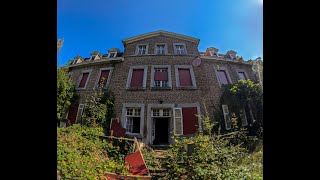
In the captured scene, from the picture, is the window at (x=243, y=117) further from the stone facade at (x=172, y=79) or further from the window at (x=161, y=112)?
the window at (x=161, y=112)

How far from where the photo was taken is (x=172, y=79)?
2.39 metres

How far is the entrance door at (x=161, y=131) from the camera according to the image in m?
2.41

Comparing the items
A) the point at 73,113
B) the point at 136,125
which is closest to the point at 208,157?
the point at 136,125

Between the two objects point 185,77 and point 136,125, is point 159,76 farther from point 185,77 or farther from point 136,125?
point 136,125

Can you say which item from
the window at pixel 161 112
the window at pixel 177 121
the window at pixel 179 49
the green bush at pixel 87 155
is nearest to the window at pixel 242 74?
the window at pixel 179 49

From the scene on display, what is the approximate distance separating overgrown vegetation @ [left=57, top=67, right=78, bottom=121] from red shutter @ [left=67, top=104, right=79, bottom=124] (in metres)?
0.07

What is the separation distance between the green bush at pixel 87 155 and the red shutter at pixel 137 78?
2.18ft

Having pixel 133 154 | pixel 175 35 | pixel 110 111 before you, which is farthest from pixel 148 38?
pixel 133 154

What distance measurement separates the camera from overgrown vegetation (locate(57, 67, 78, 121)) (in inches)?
103

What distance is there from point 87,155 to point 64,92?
0.84 meters
